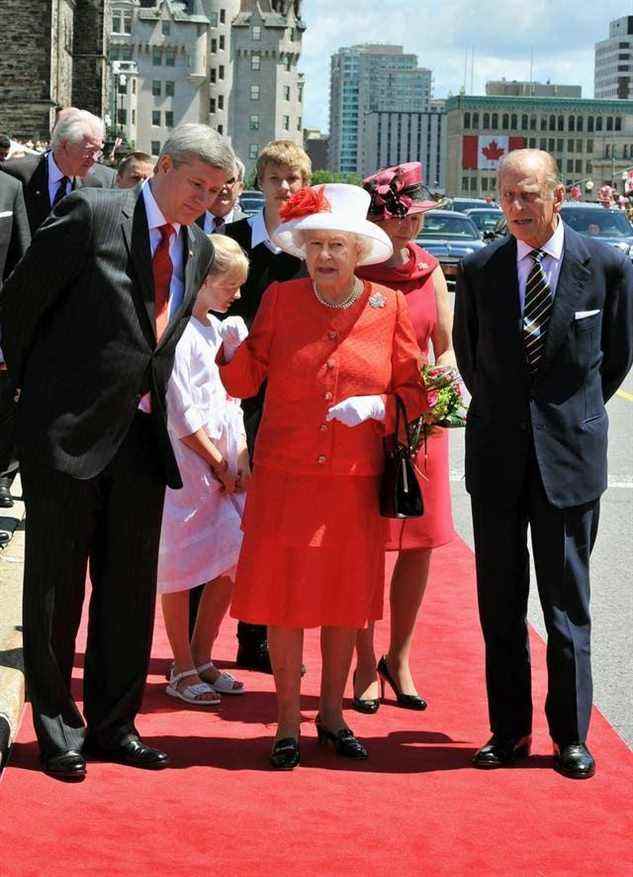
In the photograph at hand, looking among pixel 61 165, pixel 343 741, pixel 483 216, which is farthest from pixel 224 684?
pixel 483 216

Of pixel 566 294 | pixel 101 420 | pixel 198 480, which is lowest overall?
pixel 198 480

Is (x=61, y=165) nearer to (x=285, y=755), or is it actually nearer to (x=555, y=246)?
(x=555, y=246)

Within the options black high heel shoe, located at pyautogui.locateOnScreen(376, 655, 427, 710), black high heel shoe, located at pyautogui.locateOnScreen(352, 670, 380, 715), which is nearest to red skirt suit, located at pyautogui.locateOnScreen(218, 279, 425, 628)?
black high heel shoe, located at pyautogui.locateOnScreen(352, 670, 380, 715)

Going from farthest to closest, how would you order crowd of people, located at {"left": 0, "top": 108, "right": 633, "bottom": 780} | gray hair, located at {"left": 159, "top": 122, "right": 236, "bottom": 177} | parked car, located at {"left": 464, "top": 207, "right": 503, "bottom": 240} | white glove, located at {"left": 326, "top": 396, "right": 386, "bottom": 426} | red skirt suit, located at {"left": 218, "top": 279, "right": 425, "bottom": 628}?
parked car, located at {"left": 464, "top": 207, "right": 503, "bottom": 240} → red skirt suit, located at {"left": 218, "top": 279, "right": 425, "bottom": 628} → white glove, located at {"left": 326, "top": 396, "right": 386, "bottom": 426} → crowd of people, located at {"left": 0, "top": 108, "right": 633, "bottom": 780} → gray hair, located at {"left": 159, "top": 122, "right": 236, "bottom": 177}

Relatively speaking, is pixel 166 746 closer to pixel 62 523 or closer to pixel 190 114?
pixel 62 523

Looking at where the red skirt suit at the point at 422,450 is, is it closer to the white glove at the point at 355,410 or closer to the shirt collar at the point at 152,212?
the white glove at the point at 355,410

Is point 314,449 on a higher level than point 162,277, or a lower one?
lower

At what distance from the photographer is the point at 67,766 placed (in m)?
5.32

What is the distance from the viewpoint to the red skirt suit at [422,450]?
633 cm

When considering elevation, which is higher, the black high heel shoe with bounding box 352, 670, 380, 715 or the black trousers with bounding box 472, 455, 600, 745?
the black trousers with bounding box 472, 455, 600, 745

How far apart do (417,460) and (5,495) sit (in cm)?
424

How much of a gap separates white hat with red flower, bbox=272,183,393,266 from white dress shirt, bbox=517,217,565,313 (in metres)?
0.44

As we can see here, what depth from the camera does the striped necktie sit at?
18.3ft

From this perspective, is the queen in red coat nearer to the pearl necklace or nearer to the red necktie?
the pearl necklace
